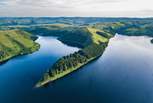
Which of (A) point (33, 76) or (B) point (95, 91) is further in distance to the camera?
(A) point (33, 76)

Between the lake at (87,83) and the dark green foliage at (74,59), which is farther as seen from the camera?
the dark green foliage at (74,59)

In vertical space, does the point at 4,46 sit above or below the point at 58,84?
below

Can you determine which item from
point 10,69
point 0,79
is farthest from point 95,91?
point 10,69

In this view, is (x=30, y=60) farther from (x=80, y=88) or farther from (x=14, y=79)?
(x=80, y=88)

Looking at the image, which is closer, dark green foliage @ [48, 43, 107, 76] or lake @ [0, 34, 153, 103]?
lake @ [0, 34, 153, 103]

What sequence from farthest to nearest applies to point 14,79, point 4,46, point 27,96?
1. point 4,46
2. point 14,79
3. point 27,96

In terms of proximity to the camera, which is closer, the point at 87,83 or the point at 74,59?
the point at 87,83

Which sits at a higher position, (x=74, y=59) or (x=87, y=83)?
(x=87, y=83)

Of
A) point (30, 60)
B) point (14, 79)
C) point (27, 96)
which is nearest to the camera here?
point (27, 96)
